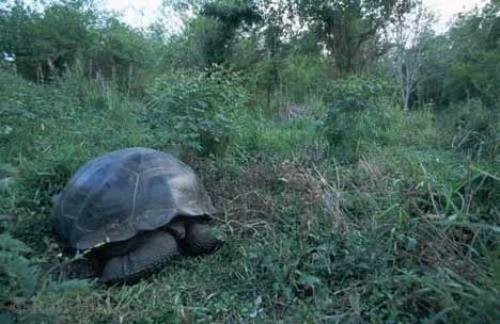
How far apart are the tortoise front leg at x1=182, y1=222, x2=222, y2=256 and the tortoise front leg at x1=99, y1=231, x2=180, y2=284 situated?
6.7 inches

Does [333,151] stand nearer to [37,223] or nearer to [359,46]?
[37,223]

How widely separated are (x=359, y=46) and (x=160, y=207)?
1127cm

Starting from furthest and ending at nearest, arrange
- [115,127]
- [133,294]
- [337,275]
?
1. [115,127]
2. [133,294]
3. [337,275]

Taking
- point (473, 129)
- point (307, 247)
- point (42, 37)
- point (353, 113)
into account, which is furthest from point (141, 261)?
point (42, 37)

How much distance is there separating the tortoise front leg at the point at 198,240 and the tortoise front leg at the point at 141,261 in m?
0.17

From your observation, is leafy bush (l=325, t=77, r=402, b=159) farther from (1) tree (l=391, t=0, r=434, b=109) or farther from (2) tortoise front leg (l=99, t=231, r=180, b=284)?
(1) tree (l=391, t=0, r=434, b=109)

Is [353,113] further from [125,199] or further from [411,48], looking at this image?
[411,48]

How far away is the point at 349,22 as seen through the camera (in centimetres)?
1269

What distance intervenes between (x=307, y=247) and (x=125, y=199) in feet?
4.22

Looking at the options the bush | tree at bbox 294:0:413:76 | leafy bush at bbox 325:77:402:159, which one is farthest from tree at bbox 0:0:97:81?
the bush

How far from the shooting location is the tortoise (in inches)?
107

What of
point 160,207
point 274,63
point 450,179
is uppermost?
point 274,63

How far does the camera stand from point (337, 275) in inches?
91.3

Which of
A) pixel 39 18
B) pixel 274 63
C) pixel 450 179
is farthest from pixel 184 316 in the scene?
pixel 39 18
